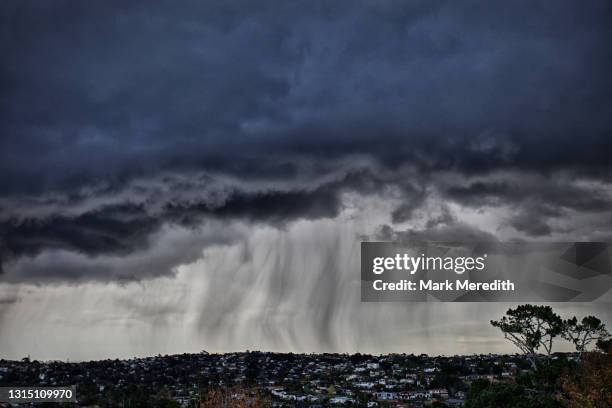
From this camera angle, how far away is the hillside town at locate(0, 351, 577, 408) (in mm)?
55938

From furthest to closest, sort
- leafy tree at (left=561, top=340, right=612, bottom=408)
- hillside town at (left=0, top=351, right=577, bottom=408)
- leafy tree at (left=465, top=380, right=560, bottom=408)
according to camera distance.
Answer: hillside town at (left=0, top=351, right=577, bottom=408) → leafy tree at (left=465, top=380, right=560, bottom=408) → leafy tree at (left=561, top=340, right=612, bottom=408)

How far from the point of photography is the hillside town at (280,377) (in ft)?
184

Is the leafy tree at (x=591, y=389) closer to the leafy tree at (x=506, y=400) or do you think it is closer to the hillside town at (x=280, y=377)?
the leafy tree at (x=506, y=400)

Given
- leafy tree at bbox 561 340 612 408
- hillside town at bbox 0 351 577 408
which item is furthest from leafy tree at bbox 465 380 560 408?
hillside town at bbox 0 351 577 408

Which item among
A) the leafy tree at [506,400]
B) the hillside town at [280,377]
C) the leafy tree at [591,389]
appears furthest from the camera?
the hillside town at [280,377]

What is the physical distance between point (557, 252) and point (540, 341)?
6133 millimetres

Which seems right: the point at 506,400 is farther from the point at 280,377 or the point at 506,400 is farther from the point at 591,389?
the point at 280,377

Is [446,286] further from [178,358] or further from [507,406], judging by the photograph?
[178,358]

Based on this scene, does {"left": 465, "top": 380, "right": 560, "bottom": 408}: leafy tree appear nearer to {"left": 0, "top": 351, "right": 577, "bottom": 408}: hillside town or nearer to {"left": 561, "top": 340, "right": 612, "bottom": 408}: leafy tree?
{"left": 561, "top": 340, "right": 612, "bottom": 408}: leafy tree

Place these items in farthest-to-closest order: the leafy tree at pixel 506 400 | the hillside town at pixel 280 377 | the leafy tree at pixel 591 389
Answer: the hillside town at pixel 280 377 → the leafy tree at pixel 506 400 → the leafy tree at pixel 591 389

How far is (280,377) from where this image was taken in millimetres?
76812

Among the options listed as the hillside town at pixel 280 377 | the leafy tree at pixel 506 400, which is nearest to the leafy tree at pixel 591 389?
the leafy tree at pixel 506 400

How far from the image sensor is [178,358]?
80500 mm

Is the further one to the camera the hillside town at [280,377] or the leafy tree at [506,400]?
the hillside town at [280,377]
